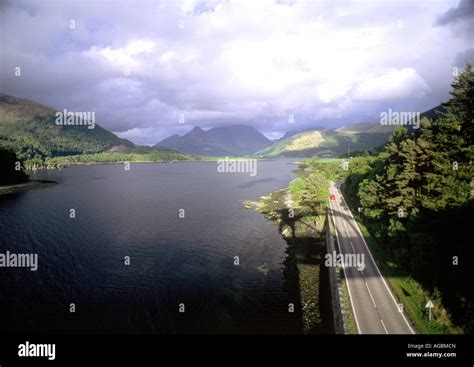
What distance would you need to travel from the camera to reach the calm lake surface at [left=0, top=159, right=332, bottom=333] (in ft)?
106

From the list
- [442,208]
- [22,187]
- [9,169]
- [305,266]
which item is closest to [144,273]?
[305,266]

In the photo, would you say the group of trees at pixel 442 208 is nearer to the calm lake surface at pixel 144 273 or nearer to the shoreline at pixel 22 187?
the calm lake surface at pixel 144 273

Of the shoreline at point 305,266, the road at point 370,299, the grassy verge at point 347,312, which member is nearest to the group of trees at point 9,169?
the shoreline at point 305,266

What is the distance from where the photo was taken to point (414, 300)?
2766 cm

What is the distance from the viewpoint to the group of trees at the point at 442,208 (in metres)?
26.1

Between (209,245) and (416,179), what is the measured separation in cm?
3606

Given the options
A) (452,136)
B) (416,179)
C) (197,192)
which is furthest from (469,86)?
(197,192)

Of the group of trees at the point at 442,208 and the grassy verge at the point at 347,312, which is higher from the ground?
the group of trees at the point at 442,208

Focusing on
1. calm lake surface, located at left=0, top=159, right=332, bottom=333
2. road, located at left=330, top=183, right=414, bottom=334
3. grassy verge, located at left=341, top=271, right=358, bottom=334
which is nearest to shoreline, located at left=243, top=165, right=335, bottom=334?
calm lake surface, located at left=0, top=159, right=332, bottom=333

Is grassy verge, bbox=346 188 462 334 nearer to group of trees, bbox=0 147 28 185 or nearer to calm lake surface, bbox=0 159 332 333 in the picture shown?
calm lake surface, bbox=0 159 332 333

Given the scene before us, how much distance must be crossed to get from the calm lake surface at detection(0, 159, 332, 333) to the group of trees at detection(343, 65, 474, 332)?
14.6m

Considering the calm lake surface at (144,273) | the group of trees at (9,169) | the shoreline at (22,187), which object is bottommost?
the calm lake surface at (144,273)

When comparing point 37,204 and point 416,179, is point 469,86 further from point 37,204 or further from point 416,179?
point 37,204

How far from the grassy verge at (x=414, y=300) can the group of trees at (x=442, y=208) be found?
0.79 meters
